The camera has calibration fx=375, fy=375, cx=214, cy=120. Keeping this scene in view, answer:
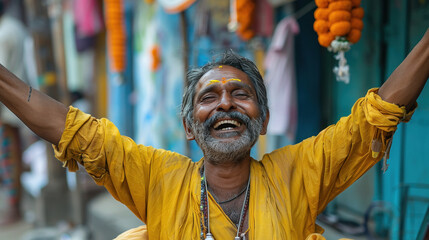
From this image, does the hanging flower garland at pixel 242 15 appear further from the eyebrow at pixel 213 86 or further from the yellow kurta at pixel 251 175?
the yellow kurta at pixel 251 175

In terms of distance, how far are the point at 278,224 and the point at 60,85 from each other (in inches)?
181

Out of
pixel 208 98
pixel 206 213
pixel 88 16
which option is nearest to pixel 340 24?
pixel 208 98

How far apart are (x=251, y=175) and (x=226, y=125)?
30cm

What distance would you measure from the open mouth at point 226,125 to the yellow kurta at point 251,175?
26 centimetres

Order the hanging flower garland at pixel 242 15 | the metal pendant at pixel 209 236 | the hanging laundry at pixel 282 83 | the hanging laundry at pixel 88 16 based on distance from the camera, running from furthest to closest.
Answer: the hanging laundry at pixel 88 16, the hanging laundry at pixel 282 83, the hanging flower garland at pixel 242 15, the metal pendant at pixel 209 236

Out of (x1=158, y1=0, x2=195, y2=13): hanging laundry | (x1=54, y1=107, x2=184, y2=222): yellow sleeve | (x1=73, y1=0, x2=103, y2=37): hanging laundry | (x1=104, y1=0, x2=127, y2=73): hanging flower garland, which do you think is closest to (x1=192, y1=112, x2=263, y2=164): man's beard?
(x1=54, y1=107, x2=184, y2=222): yellow sleeve

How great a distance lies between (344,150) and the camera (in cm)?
175

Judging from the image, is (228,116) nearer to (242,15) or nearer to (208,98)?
(208,98)

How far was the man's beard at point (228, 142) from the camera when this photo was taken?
1880mm

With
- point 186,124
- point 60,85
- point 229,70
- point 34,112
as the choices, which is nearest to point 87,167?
point 34,112

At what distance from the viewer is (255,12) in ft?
13.4

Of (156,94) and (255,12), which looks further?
(156,94)

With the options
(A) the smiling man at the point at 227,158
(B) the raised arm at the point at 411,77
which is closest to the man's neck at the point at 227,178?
(A) the smiling man at the point at 227,158

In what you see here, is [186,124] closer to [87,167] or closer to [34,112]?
[87,167]
